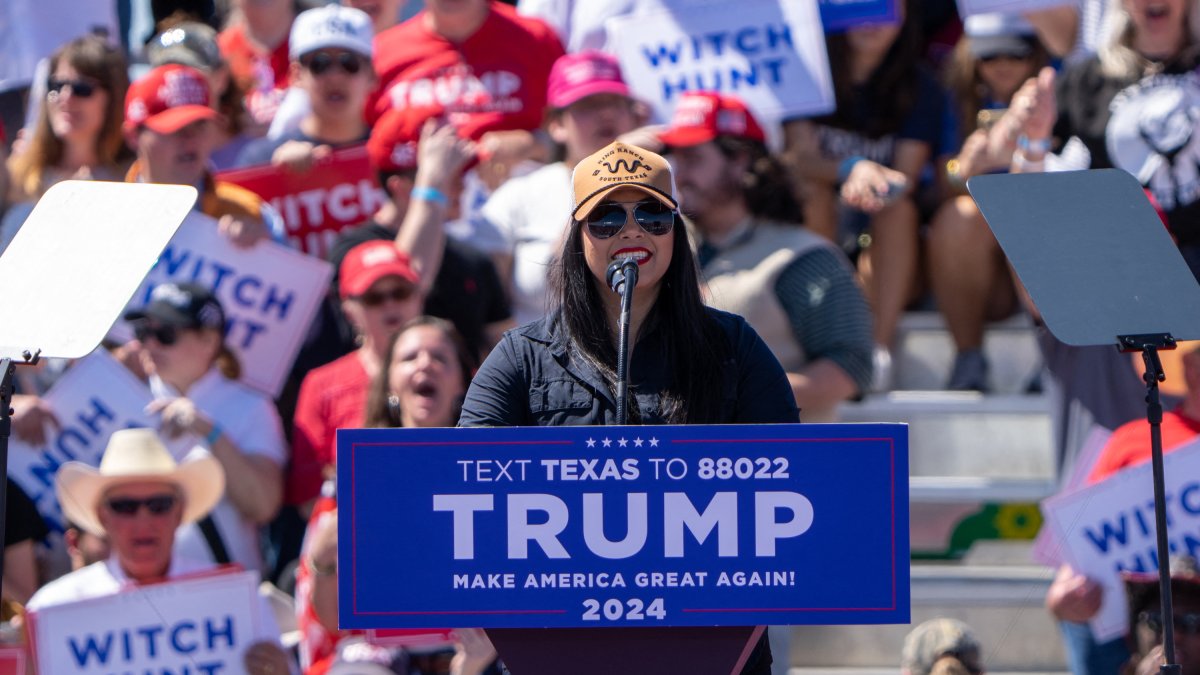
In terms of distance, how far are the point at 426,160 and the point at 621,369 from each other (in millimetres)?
3591

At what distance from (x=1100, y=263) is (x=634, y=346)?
0.92 meters

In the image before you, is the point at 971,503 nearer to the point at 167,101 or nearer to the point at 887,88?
the point at 887,88

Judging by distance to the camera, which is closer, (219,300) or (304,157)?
(219,300)

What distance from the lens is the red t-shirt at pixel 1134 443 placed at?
5574 millimetres

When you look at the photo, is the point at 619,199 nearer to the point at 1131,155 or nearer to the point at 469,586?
the point at 469,586

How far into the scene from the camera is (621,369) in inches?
128

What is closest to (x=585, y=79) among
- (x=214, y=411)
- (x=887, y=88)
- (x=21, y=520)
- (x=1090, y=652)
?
(x=887, y=88)

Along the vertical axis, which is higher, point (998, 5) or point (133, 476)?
point (998, 5)

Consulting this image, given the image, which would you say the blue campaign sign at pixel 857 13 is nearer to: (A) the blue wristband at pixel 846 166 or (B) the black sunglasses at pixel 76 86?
(A) the blue wristband at pixel 846 166

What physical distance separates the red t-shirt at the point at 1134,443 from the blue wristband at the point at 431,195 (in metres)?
2.34

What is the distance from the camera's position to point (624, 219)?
3543 millimetres

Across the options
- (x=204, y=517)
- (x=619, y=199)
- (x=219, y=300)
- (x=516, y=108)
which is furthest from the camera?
(x=516, y=108)

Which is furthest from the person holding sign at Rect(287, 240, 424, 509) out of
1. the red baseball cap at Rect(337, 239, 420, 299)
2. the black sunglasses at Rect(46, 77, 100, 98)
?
the black sunglasses at Rect(46, 77, 100, 98)

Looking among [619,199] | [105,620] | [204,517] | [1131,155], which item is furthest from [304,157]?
[619,199]
